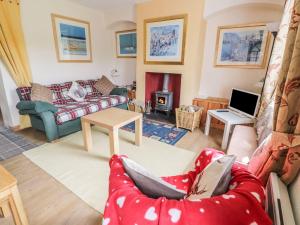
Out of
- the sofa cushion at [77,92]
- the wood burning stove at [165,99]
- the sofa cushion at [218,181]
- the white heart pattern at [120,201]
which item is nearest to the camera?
the white heart pattern at [120,201]

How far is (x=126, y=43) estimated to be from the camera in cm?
440

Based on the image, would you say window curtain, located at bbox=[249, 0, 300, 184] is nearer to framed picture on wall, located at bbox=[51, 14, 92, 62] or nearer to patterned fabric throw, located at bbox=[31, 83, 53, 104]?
patterned fabric throw, located at bbox=[31, 83, 53, 104]

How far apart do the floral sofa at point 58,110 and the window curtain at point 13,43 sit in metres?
0.34

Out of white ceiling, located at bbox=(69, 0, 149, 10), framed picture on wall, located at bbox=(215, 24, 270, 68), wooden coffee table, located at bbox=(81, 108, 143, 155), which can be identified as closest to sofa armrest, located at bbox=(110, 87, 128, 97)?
wooden coffee table, located at bbox=(81, 108, 143, 155)

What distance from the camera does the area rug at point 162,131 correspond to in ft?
9.42

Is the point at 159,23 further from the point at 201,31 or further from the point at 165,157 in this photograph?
the point at 165,157

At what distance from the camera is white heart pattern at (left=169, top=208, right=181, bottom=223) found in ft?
1.76

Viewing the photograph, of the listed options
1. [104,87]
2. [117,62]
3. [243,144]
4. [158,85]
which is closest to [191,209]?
[243,144]

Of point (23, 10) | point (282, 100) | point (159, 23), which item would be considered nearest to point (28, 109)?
point (23, 10)

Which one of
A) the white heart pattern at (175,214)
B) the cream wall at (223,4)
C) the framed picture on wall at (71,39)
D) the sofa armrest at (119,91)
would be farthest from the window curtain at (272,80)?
the framed picture on wall at (71,39)

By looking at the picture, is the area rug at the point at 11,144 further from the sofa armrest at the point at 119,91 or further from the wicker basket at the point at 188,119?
the wicker basket at the point at 188,119

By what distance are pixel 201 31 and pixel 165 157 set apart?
8.10 feet

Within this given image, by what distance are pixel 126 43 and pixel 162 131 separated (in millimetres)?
2727

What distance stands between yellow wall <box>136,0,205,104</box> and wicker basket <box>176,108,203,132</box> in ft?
1.28
